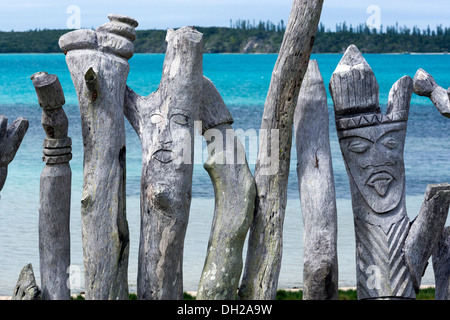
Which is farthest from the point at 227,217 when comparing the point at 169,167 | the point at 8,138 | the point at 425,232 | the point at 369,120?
the point at 8,138

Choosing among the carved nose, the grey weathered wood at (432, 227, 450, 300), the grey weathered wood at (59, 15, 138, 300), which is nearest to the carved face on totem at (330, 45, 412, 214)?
the grey weathered wood at (432, 227, 450, 300)

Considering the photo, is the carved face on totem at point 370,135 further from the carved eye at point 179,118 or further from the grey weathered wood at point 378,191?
the carved eye at point 179,118

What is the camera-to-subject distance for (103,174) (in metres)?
3.88

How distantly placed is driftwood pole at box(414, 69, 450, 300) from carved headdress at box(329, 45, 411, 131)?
1.05ft

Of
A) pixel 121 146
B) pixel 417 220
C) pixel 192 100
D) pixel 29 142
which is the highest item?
pixel 192 100

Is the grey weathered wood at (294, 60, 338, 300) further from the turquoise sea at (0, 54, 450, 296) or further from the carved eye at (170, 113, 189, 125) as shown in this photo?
the carved eye at (170, 113, 189, 125)

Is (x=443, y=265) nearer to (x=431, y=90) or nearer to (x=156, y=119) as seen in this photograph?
(x=431, y=90)

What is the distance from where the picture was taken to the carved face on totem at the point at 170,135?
392 cm

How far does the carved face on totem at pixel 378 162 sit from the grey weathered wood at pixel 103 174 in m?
1.49

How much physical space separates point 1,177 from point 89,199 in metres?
0.67

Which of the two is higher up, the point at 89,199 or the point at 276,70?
the point at 276,70

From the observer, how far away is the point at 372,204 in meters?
4.25
